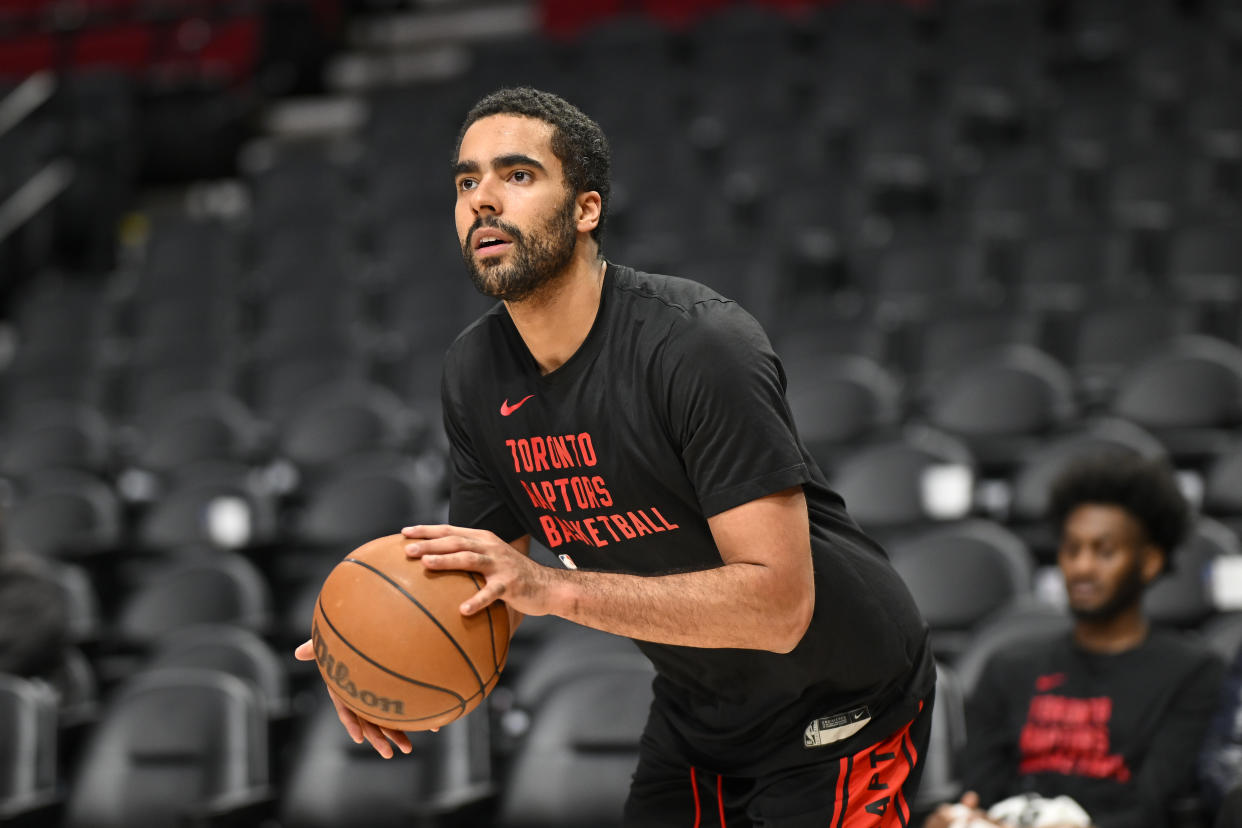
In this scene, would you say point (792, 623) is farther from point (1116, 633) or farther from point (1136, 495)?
point (1136, 495)

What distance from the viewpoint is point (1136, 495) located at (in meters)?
3.30

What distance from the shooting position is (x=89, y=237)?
920cm

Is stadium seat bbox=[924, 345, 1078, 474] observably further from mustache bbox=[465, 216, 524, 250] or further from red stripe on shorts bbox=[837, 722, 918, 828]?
mustache bbox=[465, 216, 524, 250]

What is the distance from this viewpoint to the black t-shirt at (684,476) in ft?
6.43

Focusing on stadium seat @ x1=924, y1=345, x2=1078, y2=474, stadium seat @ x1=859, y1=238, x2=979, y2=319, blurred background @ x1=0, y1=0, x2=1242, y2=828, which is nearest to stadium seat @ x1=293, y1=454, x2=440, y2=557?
blurred background @ x1=0, y1=0, x2=1242, y2=828

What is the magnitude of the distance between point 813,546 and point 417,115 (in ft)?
25.7

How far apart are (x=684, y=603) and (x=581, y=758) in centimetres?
178

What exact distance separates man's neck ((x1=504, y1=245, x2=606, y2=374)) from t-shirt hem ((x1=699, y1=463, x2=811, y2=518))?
39 centimetres

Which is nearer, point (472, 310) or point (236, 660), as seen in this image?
point (236, 660)

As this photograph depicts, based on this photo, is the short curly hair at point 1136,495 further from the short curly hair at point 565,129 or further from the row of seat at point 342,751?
the short curly hair at point 565,129

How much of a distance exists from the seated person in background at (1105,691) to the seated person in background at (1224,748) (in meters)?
0.03

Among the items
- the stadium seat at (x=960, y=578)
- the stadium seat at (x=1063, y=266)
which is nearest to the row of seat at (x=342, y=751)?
the stadium seat at (x=960, y=578)

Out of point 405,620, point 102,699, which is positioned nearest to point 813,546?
point 405,620

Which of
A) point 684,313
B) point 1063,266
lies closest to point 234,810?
point 684,313
